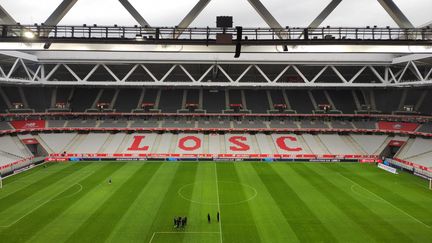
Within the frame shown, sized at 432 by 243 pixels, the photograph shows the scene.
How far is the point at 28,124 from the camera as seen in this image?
49.6 meters

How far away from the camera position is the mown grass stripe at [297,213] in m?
19.5

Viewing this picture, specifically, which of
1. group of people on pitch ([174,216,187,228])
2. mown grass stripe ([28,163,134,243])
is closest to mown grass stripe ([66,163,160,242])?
mown grass stripe ([28,163,134,243])

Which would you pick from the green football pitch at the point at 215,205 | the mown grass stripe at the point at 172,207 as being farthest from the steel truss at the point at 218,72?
the mown grass stripe at the point at 172,207

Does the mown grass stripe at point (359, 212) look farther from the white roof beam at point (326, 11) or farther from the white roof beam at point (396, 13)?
the white roof beam at point (326, 11)

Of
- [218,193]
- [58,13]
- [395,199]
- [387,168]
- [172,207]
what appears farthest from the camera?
[387,168]

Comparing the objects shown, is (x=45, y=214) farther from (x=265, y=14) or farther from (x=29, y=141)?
(x=29, y=141)

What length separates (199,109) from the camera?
53.9 m

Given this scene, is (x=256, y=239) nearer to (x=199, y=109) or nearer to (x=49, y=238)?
(x=49, y=238)

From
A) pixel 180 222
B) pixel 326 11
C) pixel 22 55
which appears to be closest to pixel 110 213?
pixel 180 222

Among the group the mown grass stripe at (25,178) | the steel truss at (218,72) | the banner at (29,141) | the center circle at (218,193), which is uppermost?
the steel truss at (218,72)

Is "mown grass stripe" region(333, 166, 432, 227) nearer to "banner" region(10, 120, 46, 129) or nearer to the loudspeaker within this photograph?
the loudspeaker

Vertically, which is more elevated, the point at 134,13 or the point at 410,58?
the point at 410,58

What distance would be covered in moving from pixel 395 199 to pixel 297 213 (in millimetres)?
10261

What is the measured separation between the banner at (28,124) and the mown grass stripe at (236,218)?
113 ft
